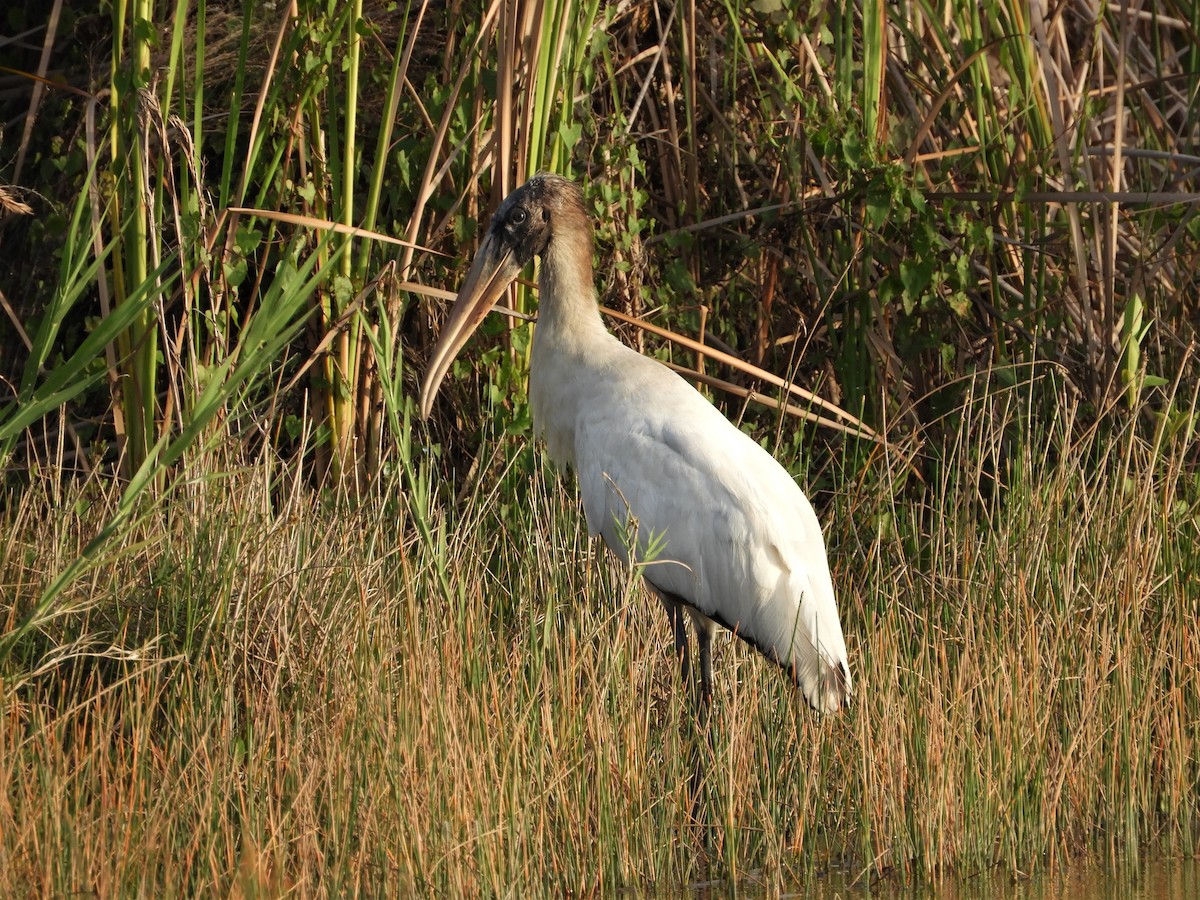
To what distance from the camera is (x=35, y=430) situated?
572cm

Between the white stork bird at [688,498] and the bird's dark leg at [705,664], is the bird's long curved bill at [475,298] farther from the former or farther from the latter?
the bird's dark leg at [705,664]

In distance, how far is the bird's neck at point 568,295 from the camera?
4379 mm

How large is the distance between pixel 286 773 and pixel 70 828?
1.62ft

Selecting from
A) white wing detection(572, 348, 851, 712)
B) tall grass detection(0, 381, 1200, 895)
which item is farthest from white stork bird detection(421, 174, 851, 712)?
tall grass detection(0, 381, 1200, 895)

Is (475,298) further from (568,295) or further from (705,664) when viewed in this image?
(705,664)

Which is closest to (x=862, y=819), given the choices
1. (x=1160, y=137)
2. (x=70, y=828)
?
(x=70, y=828)

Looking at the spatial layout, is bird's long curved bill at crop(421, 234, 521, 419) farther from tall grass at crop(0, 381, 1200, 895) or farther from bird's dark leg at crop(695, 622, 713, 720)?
bird's dark leg at crop(695, 622, 713, 720)

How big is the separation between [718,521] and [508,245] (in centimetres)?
101

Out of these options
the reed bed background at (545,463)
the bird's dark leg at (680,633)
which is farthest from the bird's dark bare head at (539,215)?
the bird's dark leg at (680,633)

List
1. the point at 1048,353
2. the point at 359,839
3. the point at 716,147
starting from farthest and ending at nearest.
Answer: the point at 716,147 < the point at 1048,353 < the point at 359,839

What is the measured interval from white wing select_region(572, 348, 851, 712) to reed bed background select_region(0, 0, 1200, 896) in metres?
0.14

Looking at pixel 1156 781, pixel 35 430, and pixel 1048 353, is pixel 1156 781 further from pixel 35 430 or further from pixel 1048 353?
pixel 35 430

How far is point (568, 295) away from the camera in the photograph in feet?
14.5

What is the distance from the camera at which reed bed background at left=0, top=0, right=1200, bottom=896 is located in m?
3.02
